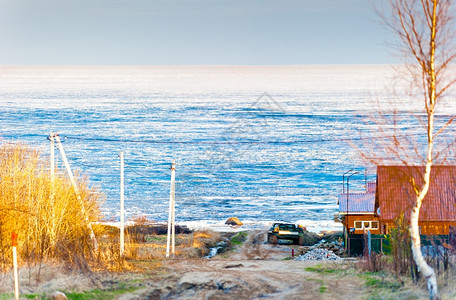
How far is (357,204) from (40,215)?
24276 mm

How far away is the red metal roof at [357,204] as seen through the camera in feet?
133

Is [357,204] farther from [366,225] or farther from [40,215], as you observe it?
[40,215]

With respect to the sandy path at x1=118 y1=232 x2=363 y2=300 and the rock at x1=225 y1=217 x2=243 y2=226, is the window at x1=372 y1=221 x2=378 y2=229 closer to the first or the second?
the rock at x1=225 y1=217 x2=243 y2=226

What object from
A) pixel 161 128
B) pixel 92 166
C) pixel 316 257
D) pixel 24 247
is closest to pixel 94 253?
pixel 24 247

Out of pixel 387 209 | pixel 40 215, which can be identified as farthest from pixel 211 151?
pixel 40 215

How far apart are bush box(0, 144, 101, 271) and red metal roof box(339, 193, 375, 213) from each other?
833 inches

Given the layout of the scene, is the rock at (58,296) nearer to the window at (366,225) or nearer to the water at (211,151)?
the water at (211,151)

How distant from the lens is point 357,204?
4084 cm

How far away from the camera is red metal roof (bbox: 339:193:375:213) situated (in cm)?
4059

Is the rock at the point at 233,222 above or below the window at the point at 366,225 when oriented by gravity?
below

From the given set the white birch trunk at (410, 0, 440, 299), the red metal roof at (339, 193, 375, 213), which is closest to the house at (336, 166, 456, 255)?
the red metal roof at (339, 193, 375, 213)

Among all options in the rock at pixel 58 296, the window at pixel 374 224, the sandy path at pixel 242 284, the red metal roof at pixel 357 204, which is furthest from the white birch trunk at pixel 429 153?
the window at pixel 374 224

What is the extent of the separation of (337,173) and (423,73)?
6410cm

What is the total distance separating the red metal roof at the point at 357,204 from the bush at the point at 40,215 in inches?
833
